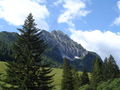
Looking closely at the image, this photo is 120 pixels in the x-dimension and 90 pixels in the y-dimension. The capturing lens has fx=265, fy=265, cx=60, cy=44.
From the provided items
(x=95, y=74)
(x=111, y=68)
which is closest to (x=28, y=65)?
(x=95, y=74)

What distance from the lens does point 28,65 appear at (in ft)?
97.2

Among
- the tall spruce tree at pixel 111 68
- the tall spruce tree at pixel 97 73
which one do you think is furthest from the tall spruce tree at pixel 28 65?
the tall spruce tree at pixel 111 68

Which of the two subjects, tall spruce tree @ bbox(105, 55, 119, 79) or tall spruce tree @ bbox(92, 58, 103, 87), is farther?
tall spruce tree @ bbox(105, 55, 119, 79)

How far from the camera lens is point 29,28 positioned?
3175 centimetres

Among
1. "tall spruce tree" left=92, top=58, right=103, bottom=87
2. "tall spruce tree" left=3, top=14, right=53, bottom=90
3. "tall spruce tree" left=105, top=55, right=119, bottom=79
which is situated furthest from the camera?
"tall spruce tree" left=105, top=55, right=119, bottom=79

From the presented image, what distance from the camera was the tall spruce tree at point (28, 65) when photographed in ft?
95.2

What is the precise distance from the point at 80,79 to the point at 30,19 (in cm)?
8056

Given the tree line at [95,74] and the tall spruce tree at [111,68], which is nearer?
the tree line at [95,74]

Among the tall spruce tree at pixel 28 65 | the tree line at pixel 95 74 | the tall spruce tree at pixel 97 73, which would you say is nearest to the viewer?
the tall spruce tree at pixel 28 65

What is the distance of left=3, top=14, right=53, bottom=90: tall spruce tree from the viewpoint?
29.0 meters

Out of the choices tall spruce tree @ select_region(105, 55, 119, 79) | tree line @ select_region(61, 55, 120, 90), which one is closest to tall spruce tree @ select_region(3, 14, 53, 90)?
tree line @ select_region(61, 55, 120, 90)

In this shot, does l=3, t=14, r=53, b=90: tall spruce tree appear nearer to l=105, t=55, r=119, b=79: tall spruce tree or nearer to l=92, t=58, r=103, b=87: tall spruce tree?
l=92, t=58, r=103, b=87: tall spruce tree

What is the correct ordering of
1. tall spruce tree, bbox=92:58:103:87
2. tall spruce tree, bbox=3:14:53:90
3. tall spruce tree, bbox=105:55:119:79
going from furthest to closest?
tall spruce tree, bbox=105:55:119:79 < tall spruce tree, bbox=92:58:103:87 < tall spruce tree, bbox=3:14:53:90

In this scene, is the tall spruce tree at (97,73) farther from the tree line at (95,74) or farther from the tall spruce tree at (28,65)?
the tall spruce tree at (28,65)
